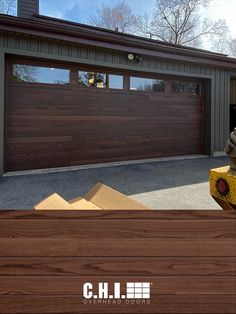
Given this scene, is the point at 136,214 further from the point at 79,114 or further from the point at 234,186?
the point at 79,114

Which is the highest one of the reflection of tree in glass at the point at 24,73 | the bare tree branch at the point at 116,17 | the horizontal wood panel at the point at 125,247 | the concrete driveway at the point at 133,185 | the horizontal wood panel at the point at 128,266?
the bare tree branch at the point at 116,17

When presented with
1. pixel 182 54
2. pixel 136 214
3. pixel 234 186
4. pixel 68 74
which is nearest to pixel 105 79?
pixel 68 74

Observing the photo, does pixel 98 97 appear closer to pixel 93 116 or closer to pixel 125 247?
pixel 93 116

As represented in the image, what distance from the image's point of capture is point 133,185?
5.31 metres

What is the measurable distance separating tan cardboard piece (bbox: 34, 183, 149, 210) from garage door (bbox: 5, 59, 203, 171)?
4996 mm

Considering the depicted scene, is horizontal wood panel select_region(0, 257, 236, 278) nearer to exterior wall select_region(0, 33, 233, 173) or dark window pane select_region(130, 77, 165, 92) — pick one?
exterior wall select_region(0, 33, 233, 173)

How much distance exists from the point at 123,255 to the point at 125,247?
0.11ft

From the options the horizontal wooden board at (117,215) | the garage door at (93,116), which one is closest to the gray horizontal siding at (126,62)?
the garage door at (93,116)

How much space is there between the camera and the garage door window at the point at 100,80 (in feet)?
23.4

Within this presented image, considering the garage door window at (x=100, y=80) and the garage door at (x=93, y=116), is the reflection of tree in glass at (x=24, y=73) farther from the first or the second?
the garage door window at (x=100, y=80)

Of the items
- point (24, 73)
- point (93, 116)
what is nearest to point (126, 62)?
point (93, 116)

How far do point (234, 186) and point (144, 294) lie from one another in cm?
96

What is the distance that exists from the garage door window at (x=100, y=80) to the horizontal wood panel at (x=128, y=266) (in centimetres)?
634

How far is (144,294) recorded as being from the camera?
114 cm
